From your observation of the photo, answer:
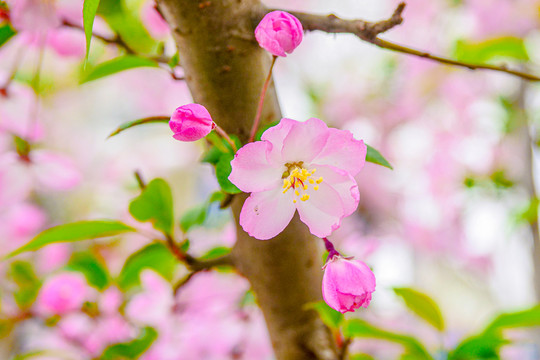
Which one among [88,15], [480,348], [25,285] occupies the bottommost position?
[25,285]

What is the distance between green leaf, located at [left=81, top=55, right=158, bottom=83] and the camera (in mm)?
439

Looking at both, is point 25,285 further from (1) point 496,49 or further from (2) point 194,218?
(1) point 496,49

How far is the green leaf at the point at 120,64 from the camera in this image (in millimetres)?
439

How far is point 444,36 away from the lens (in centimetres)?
166

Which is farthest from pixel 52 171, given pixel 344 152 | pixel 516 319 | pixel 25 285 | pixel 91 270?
pixel 516 319

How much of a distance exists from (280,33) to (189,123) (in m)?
0.08

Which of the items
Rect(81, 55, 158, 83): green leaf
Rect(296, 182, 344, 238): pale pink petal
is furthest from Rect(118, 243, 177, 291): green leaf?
Rect(296, 182, 344, 238): pale pink petal

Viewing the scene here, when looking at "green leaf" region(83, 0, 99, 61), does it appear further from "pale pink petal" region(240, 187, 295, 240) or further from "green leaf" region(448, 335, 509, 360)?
"green leaf" region(448, 335, 509, 360)

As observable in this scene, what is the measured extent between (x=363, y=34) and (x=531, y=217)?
704 millimetres

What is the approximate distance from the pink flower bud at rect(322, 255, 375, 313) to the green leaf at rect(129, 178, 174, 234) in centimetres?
24

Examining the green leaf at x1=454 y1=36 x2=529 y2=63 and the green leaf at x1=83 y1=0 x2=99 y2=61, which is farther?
the green leaf at x1=454 y1=36 x2=529 y2=63

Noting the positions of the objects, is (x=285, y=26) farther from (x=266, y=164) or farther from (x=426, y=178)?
(x=426, y=178)

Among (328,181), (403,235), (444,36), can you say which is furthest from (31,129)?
(403,235)

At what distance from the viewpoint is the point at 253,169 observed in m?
0.29
